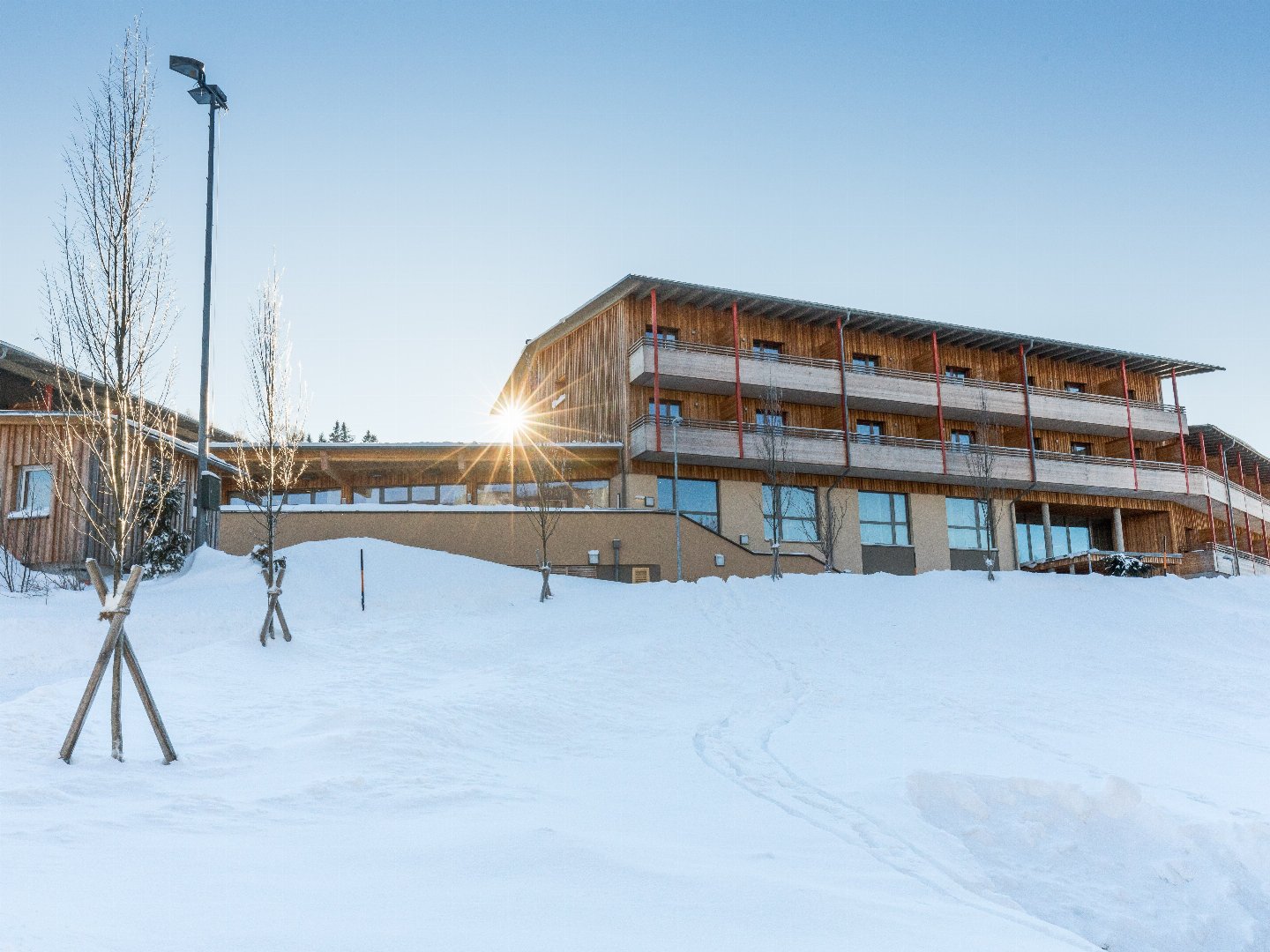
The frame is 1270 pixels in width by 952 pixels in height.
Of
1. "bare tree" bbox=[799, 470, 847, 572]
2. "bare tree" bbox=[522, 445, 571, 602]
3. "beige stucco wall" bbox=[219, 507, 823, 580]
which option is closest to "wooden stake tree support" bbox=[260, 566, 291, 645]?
"bare tree" bbox=[522, 445, 571, 602]

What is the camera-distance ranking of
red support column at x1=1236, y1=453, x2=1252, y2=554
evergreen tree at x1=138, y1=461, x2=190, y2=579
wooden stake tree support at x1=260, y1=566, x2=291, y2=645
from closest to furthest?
wooden stake tree support at x1=260, y1=566, x2=291, y2=645
evergreen tree at x1=138, y1=461, x2=190, y2=579
red support column at x1=1236, y1=453, x2=1252, y2=554

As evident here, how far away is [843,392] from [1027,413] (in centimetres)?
792

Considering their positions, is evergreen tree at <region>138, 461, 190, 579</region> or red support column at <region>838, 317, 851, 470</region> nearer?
evergreen tree at <region>138, 461, 190, 579</region>

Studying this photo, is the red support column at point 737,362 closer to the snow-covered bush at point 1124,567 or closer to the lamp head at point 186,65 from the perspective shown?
the snow-covered bush at point 1124,567

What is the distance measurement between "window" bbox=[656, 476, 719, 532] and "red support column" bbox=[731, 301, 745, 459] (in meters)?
1.67

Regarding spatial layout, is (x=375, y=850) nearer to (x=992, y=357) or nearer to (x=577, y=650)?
(x=577, y=650)

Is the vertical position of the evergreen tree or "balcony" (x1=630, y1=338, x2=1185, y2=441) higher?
"balcony" (x1=630, y1=338, x2=1185, y2=441)

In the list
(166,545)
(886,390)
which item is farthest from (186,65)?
(886,390)

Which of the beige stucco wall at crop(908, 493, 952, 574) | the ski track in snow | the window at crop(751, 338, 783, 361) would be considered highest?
the window at crop(751, 338, 783, 361)

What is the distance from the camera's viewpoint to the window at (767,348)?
30562mm

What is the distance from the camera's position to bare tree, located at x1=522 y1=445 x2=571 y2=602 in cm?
1942

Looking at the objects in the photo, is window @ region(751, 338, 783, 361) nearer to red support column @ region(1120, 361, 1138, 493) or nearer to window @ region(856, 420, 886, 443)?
window @ region(856, 420, 886, 443)

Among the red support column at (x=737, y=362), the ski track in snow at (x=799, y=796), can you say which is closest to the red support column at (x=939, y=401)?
the red support column at (x=737, y=362)

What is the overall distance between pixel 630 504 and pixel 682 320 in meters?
6.99
